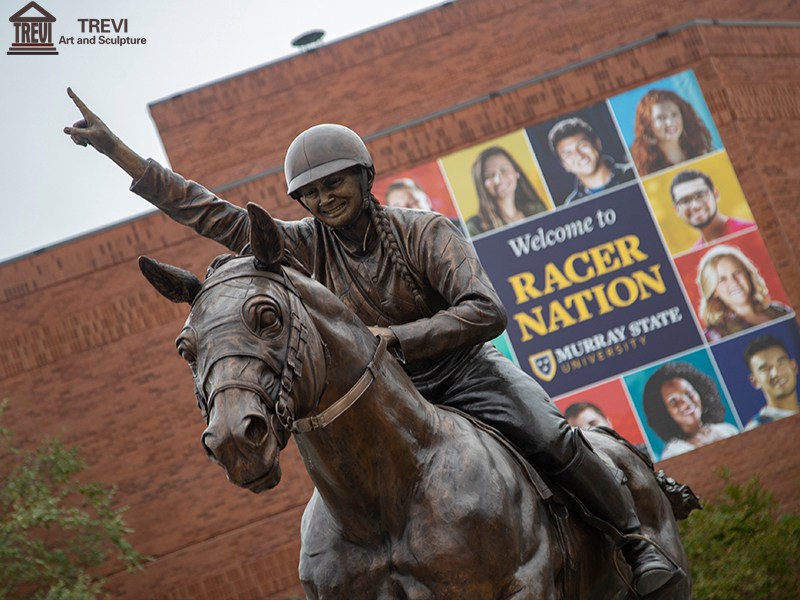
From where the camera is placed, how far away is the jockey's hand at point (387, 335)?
525 centimetres

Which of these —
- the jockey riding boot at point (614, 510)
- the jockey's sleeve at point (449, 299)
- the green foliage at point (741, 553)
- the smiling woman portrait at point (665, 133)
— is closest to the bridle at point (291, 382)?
the jockey's sleeve at point (449, 299)

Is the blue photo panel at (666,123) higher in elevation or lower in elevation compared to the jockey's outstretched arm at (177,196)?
higher

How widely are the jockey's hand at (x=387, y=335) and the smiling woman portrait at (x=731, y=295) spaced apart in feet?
62.0

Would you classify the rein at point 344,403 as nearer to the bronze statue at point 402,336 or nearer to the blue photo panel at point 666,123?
the bronze statue at point 402,336


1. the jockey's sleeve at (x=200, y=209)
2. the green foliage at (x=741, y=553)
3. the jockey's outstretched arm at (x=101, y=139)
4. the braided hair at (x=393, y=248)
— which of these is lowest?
the green foliage at (x=741, y=553)

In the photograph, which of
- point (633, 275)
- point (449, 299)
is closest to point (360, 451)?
point (449, 299)

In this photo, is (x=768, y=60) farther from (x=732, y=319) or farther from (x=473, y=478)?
(x=473, y=478)

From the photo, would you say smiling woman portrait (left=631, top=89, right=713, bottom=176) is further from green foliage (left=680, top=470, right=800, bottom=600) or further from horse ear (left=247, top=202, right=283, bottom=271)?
horse ear (left=247, top=202, right=283, bottom=271)

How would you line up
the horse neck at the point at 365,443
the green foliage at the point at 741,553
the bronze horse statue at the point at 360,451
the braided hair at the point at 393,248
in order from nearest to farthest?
1. the bronze horse statue at the point at 360,451
2. the horse neck at the point at 365,443
3. the braided hair at the point at 393,248
4. the green foliage at the point at 741,553

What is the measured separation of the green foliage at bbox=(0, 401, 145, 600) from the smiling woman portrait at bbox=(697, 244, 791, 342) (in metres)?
10.9

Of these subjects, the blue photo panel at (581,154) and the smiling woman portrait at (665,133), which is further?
the smiling woman portrait at (665,133)

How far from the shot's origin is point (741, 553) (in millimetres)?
17984

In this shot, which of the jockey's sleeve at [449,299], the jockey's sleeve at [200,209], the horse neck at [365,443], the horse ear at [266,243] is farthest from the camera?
the jockey's sleeve at [200,209]

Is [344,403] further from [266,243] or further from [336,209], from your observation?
[336,209]
